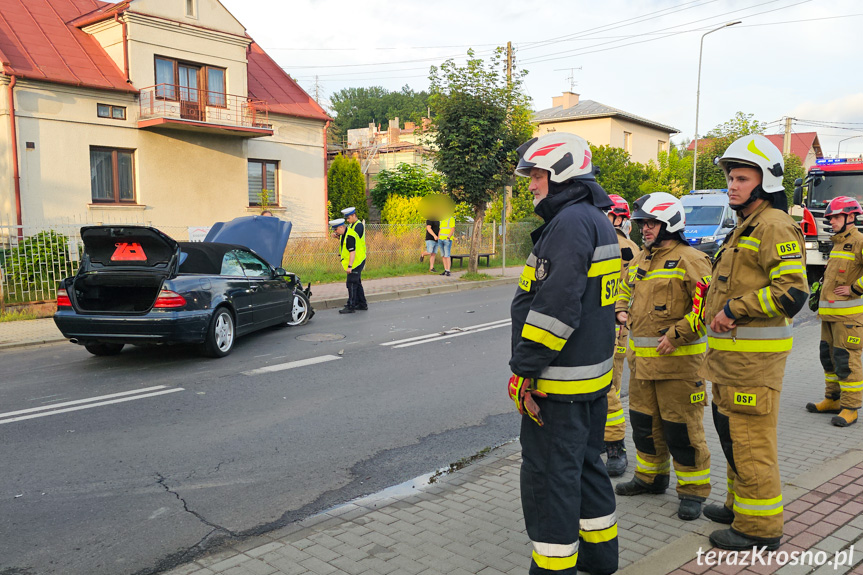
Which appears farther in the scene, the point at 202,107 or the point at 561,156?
the point at 202,107

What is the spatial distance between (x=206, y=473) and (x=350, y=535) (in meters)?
1.62

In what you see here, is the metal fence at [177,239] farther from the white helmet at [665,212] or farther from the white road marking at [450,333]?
the white helmet at [665,212]

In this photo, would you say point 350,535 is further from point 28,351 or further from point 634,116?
point 634,116

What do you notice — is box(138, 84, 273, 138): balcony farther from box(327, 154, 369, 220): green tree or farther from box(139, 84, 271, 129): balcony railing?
box(327, 154, 369, 220): green tree

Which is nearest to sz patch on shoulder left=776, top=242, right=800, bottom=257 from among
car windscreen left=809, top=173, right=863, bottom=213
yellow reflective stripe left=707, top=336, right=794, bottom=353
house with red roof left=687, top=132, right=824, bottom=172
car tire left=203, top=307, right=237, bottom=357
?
yellow reflective stripe left=707, top=336, right=794, bottom=353

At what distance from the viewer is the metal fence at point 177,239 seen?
12.4 m

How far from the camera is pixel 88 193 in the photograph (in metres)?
18.8

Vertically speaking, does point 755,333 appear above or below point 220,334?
above

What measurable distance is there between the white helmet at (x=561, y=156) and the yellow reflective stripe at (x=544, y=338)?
708mm

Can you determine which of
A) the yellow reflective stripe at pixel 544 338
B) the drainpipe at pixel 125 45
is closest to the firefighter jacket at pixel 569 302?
the yellow reflective stripe at pixel 544 338

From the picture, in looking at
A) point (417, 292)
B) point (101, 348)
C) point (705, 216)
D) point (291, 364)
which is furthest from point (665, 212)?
point (705, 216)

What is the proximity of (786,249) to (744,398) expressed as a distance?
79cm

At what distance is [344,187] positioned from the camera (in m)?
30.1

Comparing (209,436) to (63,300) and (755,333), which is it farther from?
(755,333)
